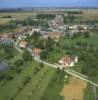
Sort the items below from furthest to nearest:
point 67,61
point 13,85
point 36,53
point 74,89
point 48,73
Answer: point 36,53
point 67,61
point 48,73
point 13,85
point 74,89

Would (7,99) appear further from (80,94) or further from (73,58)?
(73,58)

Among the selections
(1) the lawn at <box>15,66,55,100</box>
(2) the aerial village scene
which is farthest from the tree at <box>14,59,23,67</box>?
(1) the lawn at <box>15,66,55,100</box>

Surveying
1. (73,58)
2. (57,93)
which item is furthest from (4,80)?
(73,58)

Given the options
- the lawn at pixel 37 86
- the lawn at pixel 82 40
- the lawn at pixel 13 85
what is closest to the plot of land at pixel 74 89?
the lawn at pixel 37 86

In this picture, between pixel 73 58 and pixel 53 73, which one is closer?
pixel 53 73

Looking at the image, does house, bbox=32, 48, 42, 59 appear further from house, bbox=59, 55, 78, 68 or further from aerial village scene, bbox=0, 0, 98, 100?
house, bbox=59, 55, 78, 68

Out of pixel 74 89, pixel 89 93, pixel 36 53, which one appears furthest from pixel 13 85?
pixel 36 53

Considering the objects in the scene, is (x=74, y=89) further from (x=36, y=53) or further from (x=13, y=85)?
(x=36, y=53)

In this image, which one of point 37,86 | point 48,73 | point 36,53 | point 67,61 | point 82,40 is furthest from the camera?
point 82,40

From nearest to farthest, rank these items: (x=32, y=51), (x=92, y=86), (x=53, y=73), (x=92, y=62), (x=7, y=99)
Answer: (x=7, y=99) < (x=92, y=86) < (x=53, y=73) < (x=92, y=62) < (x=32, y=51)
